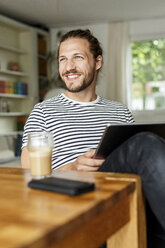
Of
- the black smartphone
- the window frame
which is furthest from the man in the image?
the window frame

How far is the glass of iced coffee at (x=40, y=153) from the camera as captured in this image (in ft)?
3.27

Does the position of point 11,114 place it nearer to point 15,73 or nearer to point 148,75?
point 15,73

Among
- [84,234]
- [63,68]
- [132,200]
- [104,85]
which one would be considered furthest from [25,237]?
[104,85]

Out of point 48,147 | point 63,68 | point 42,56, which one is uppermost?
point 42,56

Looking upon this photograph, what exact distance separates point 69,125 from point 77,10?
4.68 m

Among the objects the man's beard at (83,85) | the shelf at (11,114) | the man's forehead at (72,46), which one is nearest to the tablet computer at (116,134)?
the man's beard at (83,85)

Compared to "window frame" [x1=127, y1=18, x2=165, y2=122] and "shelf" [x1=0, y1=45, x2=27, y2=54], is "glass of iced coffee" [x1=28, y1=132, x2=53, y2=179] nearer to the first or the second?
"shelf" [x1=0, y1=45, x2=27, y2=54]

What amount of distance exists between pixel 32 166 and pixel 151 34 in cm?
603

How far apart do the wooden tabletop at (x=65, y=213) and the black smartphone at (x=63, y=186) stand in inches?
0.4

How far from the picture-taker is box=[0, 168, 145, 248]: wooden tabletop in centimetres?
56

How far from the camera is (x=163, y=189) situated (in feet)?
3.20

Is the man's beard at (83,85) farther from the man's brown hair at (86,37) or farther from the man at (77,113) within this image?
the man's brown hair at (86,37)

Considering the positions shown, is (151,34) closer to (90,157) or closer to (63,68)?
(63,68)

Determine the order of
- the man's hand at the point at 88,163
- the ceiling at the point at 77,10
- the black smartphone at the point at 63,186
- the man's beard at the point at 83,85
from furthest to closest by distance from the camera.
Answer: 1. the ceiling at the point at 77,10
2. the man's beard at the point at 83,85
3. the man's hand at the point at 88,163
4. the black smartphone at the point at 63,186
